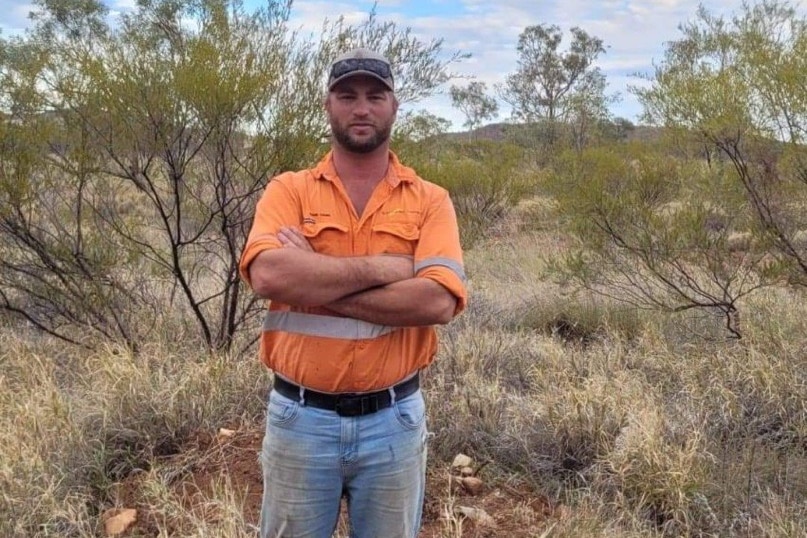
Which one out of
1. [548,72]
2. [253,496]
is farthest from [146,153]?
[548,72]

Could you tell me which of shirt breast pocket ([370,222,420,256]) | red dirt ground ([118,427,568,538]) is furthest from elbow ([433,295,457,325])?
red dirt ground ([118,427,568,538])

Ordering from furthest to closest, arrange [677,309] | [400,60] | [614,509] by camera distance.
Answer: [677,309] → [400,60] → [614,509]

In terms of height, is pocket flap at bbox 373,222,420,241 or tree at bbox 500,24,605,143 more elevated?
tree at bbox 500,24,605,143

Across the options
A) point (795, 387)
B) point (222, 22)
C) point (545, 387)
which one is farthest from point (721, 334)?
point (222, 22)

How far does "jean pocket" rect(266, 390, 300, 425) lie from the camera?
2.46 m

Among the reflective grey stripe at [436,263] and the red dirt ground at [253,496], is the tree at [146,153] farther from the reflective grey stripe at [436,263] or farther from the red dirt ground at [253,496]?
the reflective grey stripe at [436,263]

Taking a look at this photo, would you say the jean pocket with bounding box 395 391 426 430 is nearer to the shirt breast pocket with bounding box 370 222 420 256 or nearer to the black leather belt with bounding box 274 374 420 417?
the black leather belt with bounding box 274 374 420 417

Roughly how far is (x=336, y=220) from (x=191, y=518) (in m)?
1.81

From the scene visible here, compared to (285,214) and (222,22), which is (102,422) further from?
(222,22)

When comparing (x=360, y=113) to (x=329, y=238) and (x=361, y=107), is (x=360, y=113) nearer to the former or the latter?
(x=361, y=107)

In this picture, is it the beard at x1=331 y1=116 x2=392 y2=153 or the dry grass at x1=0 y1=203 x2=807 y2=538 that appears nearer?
the beard at x1=331 y1=116 x2=392 y2=153

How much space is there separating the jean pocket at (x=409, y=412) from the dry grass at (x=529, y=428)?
47.8 inches

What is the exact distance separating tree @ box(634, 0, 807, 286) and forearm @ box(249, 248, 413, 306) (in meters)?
5.27

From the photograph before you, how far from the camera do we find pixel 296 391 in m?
2.48
